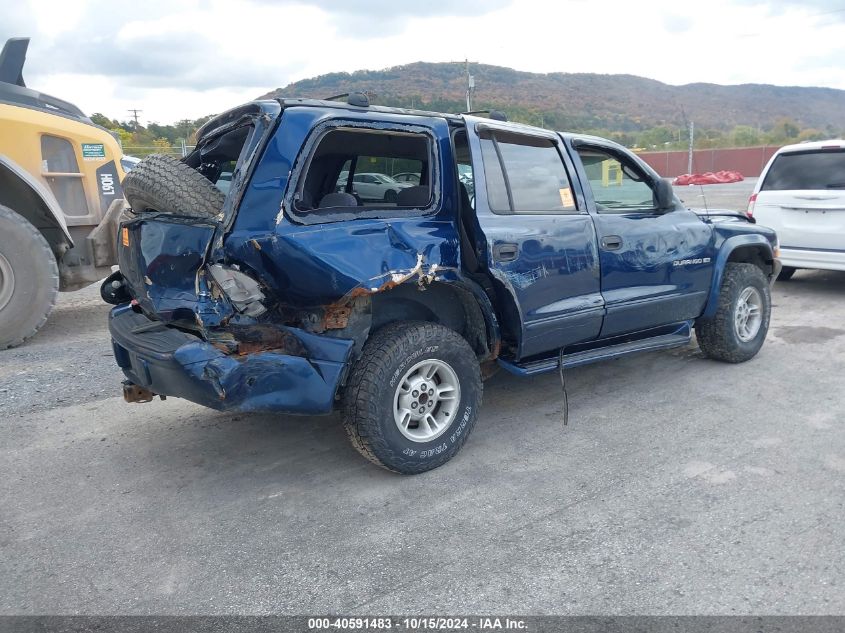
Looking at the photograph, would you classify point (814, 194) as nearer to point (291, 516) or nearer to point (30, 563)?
point (291, 516)

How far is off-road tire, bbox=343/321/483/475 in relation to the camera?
356cm

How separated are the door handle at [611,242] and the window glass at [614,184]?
201 millimetres

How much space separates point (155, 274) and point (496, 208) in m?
1.99

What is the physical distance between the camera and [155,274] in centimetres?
367

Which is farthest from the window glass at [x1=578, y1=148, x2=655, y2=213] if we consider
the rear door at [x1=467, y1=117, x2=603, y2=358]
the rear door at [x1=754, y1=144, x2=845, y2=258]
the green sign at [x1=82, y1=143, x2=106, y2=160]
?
the green sign at [x1=82, y1=143, x2=106, y2=160]

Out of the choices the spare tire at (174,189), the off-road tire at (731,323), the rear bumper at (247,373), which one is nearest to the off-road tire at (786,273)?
the off-road tire at (731,323)

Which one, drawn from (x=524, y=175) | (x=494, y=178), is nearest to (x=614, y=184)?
(x=524, y=175)

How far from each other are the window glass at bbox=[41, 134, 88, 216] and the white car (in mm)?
8190

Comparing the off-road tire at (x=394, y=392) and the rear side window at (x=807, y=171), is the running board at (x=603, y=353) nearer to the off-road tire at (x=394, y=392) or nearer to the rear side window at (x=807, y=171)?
the off-road tire at (x=394, y=392)

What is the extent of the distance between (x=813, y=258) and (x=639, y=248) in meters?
4.72

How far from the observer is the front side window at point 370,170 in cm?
392

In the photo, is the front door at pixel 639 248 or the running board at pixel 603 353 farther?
the front door at pixel 639 248

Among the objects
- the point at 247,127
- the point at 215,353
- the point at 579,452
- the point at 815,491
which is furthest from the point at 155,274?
the point at 815,491

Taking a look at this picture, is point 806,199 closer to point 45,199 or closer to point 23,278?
point 45,199
